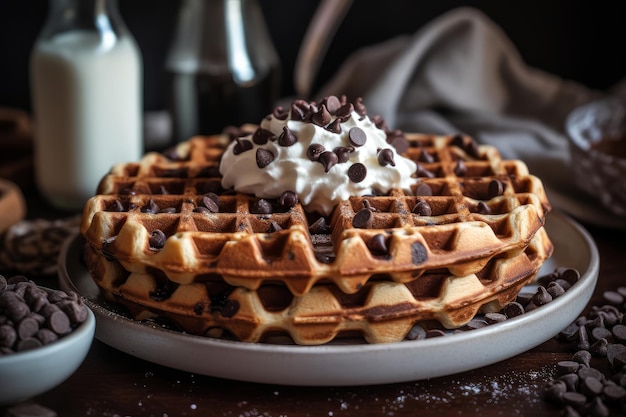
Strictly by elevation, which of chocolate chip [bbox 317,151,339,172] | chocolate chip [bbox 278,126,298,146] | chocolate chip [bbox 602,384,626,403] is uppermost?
chocolate chip [bbox 278,126,298,146]

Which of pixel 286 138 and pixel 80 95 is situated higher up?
pixel 286 138

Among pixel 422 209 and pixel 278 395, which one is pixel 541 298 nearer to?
pixel 422 209

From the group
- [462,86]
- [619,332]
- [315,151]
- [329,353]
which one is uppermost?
[315,151]

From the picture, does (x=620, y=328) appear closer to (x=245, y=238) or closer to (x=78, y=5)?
(x=245, y=238)

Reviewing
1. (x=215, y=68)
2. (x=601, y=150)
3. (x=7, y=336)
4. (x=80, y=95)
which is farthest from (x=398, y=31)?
(x=7, y=336)

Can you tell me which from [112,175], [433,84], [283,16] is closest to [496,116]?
[433,84]

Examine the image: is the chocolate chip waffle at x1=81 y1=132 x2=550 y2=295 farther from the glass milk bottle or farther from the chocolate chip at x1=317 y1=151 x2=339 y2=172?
the glass milk bottle

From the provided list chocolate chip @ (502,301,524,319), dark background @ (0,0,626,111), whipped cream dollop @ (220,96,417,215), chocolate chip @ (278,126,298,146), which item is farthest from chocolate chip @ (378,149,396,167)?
dark background @ (0,0,626,111)
